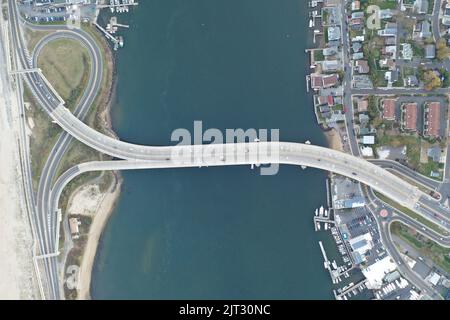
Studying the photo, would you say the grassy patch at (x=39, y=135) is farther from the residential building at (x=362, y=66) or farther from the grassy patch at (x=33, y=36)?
the residential building at (x=362, y=66)

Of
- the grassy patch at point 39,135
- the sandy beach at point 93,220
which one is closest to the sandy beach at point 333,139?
the sandy beach at point 93,220

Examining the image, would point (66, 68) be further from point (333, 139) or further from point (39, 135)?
point (333, 139)

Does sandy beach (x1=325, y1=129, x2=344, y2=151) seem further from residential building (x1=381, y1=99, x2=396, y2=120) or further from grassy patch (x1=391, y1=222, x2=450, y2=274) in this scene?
grassy patch (x1=391, y1=222, x2=450, y2=274)

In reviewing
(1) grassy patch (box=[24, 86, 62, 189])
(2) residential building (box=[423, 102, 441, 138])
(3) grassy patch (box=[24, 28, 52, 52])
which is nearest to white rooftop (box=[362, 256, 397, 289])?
(2) residential building (box=[423, 102, 441, 138])

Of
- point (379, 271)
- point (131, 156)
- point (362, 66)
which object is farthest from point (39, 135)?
point (379, 271)
